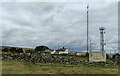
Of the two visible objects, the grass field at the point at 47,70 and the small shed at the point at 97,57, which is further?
the small shed at the point at 97,57

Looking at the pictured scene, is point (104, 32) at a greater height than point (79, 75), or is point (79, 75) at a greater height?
point (104, 32)

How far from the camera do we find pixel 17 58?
34.8 meters

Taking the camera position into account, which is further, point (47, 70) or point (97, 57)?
point (97, 57)

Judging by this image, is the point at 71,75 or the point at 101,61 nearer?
the point at 71,75

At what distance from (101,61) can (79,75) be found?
19390 mm

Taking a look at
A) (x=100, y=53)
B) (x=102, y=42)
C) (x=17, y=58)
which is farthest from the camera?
(x=102, y=42)

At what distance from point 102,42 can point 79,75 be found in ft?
105

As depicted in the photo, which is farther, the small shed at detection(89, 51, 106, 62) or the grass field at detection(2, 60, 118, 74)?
the small shed at detection(89, 51, 106, 62)

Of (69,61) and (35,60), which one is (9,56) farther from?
(69,61)

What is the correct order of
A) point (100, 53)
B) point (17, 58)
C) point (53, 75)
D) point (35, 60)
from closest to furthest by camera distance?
1. point (53, 75)
2. point (35, 60)
3. point (17, 58)
4. point (100, 53)

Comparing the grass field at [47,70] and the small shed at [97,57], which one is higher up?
the small shed at [97,57]

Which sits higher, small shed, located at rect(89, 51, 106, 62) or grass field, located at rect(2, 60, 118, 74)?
small shed, located at rect(89, 51, 106, 62)

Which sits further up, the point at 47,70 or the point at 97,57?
the point at 97,57

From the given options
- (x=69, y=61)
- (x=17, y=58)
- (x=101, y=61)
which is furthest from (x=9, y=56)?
(x=101, y=61)
